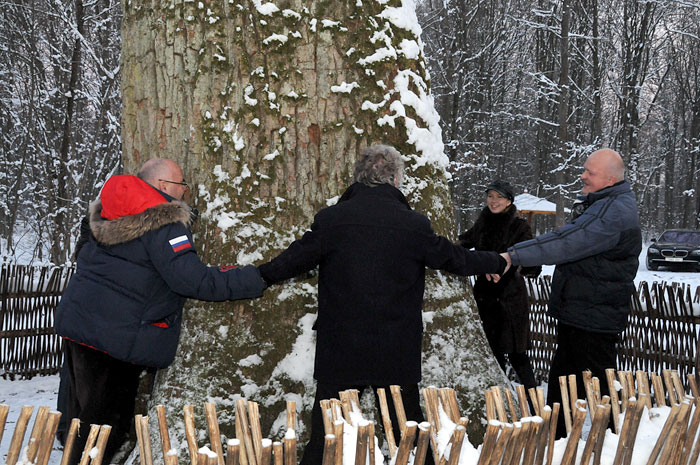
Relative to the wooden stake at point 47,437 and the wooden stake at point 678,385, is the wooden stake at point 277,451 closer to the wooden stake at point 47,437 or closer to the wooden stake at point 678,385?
the wooden stake at point 47,437

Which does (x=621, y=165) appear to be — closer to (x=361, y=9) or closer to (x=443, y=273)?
(x=443, y=273)

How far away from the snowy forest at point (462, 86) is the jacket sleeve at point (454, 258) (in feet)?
28.3

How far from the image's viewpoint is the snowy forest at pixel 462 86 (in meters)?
10.9

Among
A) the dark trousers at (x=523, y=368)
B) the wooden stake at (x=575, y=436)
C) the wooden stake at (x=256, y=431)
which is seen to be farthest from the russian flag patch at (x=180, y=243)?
the dark trousers at (x=523, y=368)

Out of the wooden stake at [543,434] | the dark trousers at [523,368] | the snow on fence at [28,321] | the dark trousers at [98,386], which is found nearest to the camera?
the wooden stake at [543,434]

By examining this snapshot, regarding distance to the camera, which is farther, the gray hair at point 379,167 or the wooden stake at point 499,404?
the gray hair at point 379,167

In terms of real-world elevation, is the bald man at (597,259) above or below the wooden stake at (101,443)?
above

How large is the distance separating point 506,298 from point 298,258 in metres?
2.50

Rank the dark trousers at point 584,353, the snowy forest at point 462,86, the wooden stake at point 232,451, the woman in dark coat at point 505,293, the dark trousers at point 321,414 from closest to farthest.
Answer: the wooden stake at point 232,451 < the dark trousers at point 321,414 < the dark trousers at point 584,353 < the woman in dark coat at point 505,293 < the snowy forest at point 462,86

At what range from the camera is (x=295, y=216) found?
9.37 ft

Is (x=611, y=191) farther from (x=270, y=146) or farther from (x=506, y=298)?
(x=270, y=146)

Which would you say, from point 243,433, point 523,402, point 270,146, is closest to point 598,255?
point 523,402

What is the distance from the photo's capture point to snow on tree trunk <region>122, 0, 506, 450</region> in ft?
9.01

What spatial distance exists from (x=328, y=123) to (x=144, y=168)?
911 millimetres
